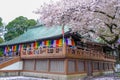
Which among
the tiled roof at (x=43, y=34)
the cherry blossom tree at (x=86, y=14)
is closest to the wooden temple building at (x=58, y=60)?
the tiled roof at (x=43, y=34)

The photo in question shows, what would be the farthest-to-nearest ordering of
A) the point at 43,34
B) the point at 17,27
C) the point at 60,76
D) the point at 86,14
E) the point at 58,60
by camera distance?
the point at 17,27
the point at 43,34
the point at 58,60
the point at 60,76
the point at 86,14

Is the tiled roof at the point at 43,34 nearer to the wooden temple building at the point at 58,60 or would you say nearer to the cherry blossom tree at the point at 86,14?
the wooden temple building at the point at 58,60

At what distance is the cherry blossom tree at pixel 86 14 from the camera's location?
12.8m

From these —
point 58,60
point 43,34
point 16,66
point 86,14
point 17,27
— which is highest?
point 17,27

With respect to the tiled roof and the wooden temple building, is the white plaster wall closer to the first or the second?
the wooden temple building

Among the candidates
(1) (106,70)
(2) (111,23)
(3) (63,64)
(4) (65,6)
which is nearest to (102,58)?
(1) (106,70)

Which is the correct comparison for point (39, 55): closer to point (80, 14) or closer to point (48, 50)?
point (48, 50)

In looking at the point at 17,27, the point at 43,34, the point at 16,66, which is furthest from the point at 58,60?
the point at 17,27

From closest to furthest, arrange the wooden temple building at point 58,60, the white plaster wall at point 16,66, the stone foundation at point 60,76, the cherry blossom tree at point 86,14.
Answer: the cherry blossom tree at point 86,14, the stone foundation at point 60,76, the wooden temple building at point 58,60, the white plaster wall at point 16,66

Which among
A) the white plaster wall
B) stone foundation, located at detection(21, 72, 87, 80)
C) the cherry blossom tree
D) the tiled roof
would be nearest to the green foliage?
the tiled roof

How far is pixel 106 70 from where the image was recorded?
24.6m

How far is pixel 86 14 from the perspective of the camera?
1304cm

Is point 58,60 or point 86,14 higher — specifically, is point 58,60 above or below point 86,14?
below

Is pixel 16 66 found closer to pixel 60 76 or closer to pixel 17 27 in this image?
pixel 60 76
